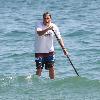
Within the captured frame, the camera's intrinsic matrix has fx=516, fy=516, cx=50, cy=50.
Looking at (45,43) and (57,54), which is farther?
(57,54)

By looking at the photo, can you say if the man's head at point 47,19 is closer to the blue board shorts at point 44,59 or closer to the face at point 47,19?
the face at point 47,19

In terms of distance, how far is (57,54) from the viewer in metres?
20.1

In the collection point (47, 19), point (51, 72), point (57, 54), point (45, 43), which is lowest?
point (57, 54)

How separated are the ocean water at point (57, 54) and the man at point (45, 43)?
52cm

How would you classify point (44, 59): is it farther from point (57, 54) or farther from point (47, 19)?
point (57, 54)

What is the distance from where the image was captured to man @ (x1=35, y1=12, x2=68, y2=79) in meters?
15.1

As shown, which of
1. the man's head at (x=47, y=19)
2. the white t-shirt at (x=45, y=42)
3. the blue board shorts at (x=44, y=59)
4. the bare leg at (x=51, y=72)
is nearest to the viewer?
A: the man's head at (x=47, y=19)

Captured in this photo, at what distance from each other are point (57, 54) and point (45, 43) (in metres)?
4.60

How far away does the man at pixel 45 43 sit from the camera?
1511 cm

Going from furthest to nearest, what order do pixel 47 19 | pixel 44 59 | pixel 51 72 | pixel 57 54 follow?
pixel 57 54 < pixel 51 72 < pixel 44 59 < pixel 47 19

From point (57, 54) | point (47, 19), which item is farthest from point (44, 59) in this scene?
point (57, 54)

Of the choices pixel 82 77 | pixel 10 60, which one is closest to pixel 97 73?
pixel 82 77

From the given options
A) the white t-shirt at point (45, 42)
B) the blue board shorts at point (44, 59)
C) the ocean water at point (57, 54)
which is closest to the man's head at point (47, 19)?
the white t-shirt at point (45, 42)

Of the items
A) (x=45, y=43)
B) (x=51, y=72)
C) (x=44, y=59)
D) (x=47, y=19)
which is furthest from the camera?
(x=51, y=72)
